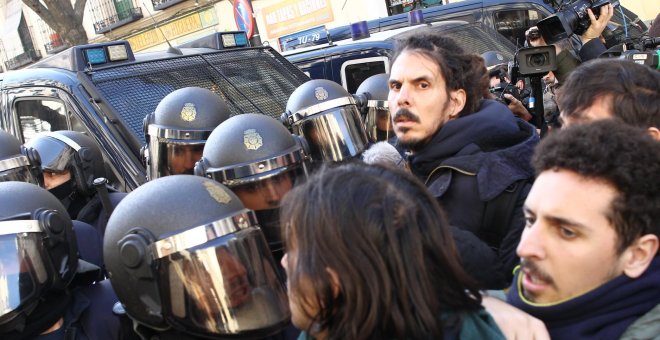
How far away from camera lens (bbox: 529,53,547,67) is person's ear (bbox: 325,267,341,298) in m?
2.83

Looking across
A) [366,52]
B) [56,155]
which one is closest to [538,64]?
[56,155]

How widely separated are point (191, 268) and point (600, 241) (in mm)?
1162

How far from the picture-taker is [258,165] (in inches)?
109

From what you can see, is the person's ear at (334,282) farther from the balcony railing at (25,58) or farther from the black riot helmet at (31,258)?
the balcony railing at (25,58)

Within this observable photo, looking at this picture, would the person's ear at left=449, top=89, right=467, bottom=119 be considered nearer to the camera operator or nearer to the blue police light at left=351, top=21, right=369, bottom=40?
the camera operator

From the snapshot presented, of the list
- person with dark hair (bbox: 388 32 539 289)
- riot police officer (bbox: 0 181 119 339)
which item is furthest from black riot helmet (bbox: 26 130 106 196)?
person with dark hair (bbox: 388 32 539 289)

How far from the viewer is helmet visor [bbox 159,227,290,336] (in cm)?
199

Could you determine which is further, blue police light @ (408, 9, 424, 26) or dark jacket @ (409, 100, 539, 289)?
blue police light @ (408, 9, 424, 26)

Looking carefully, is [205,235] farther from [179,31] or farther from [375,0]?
[179,31]

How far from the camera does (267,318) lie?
79.9 inches

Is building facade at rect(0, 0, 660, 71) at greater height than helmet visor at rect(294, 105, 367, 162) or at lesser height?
greater

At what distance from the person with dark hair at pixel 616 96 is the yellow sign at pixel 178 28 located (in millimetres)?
20168

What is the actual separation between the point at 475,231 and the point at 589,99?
0.58 meters

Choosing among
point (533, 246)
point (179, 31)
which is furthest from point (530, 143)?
point (179, 31)
